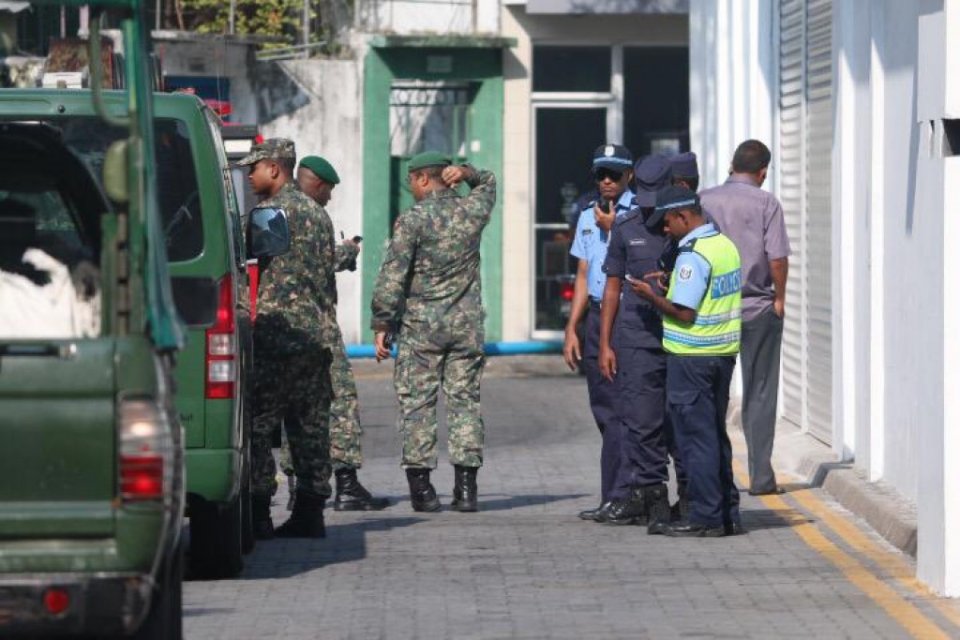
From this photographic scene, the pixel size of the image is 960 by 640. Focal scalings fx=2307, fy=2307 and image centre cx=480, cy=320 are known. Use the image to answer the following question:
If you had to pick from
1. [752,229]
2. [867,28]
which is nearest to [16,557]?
[752,229]

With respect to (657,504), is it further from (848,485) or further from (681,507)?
(848,485)

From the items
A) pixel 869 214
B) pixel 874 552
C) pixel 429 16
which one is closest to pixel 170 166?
pixel 874 552

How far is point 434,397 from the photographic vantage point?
12.9m

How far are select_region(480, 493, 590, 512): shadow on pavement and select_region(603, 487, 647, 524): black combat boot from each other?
43.5 inches

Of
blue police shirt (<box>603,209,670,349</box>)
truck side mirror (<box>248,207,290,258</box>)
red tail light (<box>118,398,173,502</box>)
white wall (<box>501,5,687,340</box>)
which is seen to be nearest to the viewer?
red tail light (<box>118,398,173,502</box>)

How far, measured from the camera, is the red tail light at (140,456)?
21.3 feet

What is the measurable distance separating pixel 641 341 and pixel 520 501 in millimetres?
2116

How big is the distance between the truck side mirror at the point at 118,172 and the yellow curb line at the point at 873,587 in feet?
12.3

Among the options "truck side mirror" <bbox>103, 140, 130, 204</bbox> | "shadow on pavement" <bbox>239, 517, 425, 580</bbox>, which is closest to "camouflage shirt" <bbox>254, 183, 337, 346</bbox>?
"shadow on pavement" <bbox>239, 517, 425, 580</bbox>

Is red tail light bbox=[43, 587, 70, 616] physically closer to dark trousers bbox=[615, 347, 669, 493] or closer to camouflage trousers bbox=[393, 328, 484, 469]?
dark trousers bbox=[615, 347, 669, 493]

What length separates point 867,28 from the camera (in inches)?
551

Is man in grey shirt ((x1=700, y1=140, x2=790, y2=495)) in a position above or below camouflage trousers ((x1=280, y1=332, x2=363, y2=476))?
above

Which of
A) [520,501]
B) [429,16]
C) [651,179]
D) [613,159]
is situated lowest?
[520,501]

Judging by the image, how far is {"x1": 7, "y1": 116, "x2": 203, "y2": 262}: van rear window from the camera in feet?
31.8
